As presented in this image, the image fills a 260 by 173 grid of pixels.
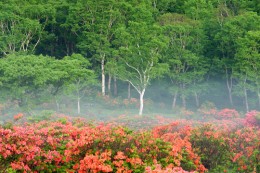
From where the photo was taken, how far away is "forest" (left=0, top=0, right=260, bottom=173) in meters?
15.3

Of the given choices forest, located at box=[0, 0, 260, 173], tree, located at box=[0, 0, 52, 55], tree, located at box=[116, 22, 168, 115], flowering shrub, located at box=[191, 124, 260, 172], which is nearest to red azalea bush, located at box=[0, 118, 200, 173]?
forest, located at box=[0, 0, 260, 173]

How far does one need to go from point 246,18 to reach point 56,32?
2145 cm

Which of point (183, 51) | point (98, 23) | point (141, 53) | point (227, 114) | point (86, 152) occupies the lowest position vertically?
point (227, 114)

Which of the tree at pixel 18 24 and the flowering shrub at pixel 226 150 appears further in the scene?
the tree at pixel 18 24

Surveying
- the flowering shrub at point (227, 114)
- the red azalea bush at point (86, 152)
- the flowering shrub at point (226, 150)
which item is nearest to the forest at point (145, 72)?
the flowering shrub at point (226, 150)

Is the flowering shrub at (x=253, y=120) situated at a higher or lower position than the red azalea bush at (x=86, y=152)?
lower

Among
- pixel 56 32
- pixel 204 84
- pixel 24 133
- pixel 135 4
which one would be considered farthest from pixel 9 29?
pixel 24 133

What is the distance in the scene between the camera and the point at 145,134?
Answer: 1040 centimetres

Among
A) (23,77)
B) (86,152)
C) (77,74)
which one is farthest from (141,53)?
(86,152)

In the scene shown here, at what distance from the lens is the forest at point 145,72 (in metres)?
15.3

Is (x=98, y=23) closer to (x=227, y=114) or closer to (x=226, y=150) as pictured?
(x=227, y=114)

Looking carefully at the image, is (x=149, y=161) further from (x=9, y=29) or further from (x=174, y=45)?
(x=9, y=29)

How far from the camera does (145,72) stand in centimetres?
3077

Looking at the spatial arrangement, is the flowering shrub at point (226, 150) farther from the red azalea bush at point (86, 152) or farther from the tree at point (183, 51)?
the tree at point (183, 51)
